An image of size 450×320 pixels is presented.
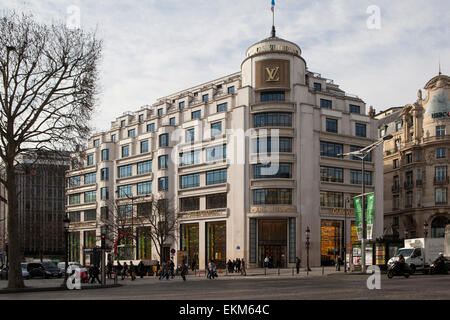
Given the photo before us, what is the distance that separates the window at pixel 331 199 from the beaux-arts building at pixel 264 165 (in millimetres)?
133

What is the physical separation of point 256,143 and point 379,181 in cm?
1908

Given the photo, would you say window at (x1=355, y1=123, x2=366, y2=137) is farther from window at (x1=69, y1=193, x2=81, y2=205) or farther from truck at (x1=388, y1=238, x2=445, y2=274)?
window at (x1=69, y1=193, x2=81, y2=205)

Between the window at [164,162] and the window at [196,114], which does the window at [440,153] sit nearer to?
the window at [196,114]

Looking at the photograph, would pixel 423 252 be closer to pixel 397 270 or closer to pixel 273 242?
pixel 397 270

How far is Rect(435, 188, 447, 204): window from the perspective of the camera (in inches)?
3039

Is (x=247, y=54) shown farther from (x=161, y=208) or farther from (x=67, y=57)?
(x=67, y=57)

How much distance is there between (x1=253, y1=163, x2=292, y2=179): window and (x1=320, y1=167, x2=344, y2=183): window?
17.5 feet

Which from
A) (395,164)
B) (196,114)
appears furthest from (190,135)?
(395,164)

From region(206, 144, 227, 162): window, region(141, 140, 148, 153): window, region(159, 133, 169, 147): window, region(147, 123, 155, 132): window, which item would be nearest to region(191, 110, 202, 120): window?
region(159, 133, 169, 147): window

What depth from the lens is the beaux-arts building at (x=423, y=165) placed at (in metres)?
77.2

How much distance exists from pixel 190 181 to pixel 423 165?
34.9m

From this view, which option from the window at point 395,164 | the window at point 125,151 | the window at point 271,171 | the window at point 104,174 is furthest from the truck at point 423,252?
the window at point 104,174

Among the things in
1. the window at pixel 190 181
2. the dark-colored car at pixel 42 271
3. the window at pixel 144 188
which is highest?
the window at pixel 190 181

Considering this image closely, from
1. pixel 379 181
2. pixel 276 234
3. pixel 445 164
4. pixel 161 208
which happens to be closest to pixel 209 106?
pixel 161 208
